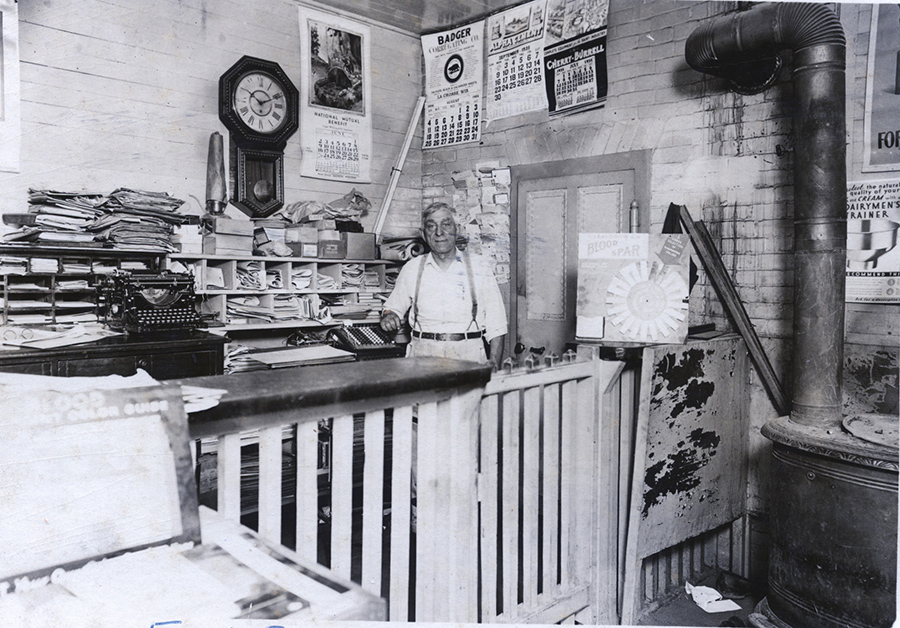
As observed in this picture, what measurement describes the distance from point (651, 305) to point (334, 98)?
9.77 ft

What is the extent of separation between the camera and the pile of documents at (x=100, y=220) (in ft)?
10.6

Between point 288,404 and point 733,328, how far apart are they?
255cm

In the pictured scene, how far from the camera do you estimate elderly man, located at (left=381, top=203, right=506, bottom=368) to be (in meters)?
3.67

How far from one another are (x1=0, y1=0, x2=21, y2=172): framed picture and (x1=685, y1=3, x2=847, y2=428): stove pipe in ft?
11.9

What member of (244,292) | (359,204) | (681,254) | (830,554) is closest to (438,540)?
(830,554)

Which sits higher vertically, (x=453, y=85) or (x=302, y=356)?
(x=453, y=85)

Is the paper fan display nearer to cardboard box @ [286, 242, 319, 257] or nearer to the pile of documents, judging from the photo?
cardboard box @ [286, 242, 319, 257]

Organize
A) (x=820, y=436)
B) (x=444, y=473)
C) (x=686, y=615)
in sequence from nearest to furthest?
1. (x=444, y=473)
2. (x=820, y=436)
3. (x=686, y=615)

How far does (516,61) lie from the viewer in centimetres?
439

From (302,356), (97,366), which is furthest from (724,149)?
(97,366)

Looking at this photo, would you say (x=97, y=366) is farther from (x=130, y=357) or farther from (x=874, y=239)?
(x=874, y=239)

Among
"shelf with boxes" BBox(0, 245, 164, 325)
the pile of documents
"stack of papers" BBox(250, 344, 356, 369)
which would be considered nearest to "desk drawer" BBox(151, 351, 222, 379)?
"stack of papers" BBox(250, 344, 356, 369)

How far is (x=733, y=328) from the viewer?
3197mm

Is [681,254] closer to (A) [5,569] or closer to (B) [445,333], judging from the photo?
(B) [445,333]
